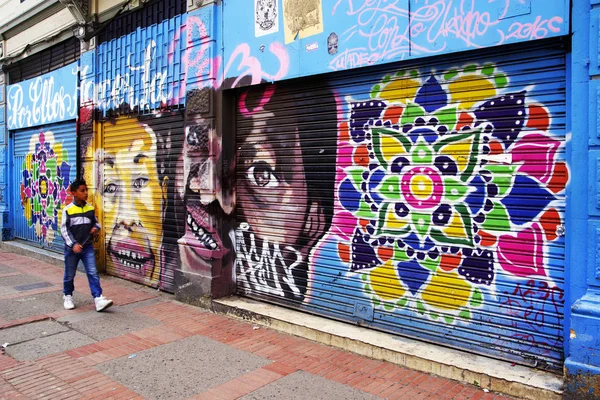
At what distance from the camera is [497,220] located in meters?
4.22

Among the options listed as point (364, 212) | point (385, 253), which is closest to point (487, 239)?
point (385, 253)

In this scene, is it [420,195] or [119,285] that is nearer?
[420,195]

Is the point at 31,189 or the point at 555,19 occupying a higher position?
the point at 555,19

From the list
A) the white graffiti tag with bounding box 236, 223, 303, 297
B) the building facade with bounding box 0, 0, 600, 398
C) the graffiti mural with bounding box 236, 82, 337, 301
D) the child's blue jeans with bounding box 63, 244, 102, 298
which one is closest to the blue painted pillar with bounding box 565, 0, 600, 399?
the building facade with bounding box 0, 0, 600, 398

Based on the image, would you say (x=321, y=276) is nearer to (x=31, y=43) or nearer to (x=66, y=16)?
(x=66, y=16)

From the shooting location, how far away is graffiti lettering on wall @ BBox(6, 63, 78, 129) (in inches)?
371

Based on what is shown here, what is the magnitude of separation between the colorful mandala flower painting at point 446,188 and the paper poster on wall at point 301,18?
0.98 metres

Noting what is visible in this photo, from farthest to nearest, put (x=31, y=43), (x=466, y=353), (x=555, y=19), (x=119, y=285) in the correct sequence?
(x=31, y=43)
(x=119, y=285)
(x=466, y=353)
(x=555, y=19)

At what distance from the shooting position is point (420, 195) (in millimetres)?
4676

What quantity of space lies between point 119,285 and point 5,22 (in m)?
7.93

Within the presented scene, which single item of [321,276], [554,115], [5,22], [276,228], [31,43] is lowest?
[321,276]

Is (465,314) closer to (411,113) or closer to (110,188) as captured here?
(411,113)

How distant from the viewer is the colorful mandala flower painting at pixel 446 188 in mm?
4039

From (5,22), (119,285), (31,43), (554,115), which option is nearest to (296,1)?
(554,115)
